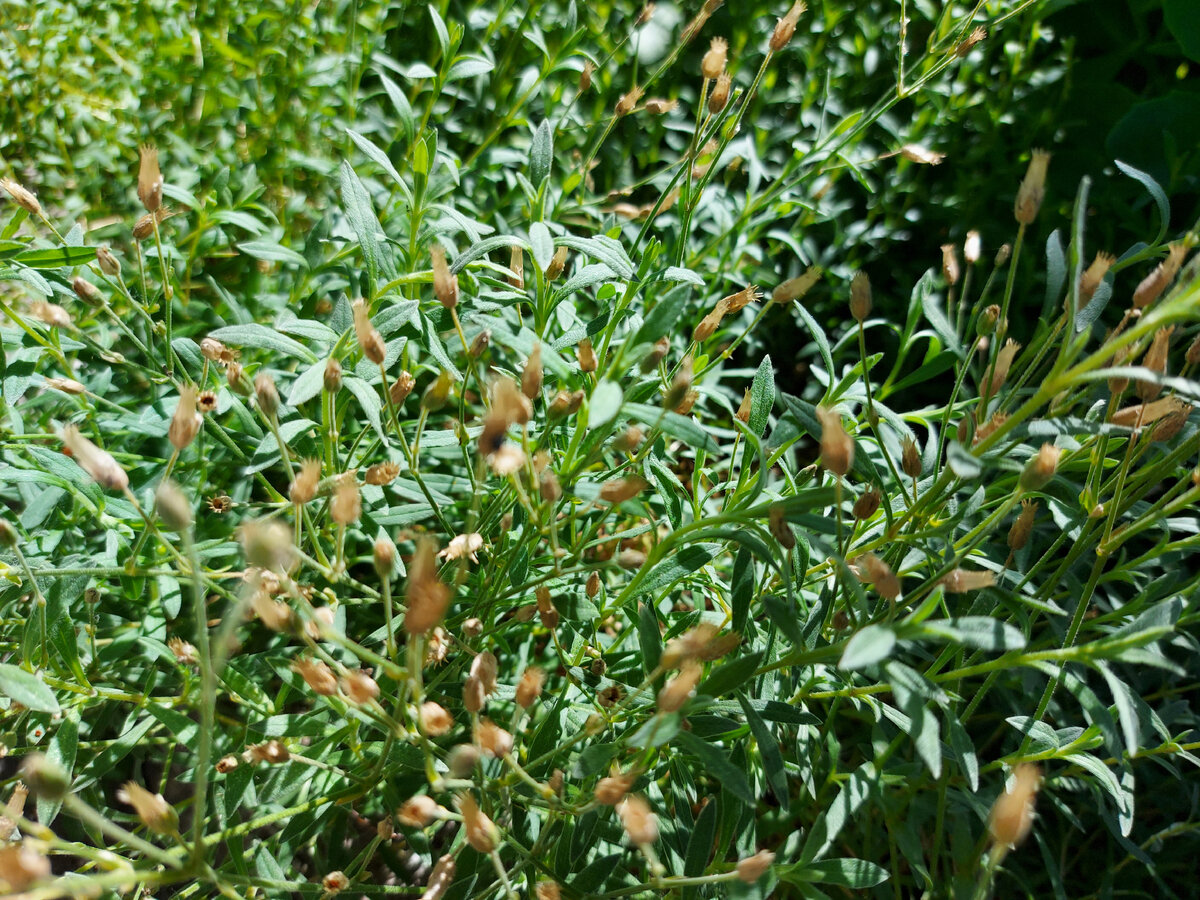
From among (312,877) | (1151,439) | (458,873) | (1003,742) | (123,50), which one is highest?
(123,50)

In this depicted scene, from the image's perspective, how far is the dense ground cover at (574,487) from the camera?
0.53 m

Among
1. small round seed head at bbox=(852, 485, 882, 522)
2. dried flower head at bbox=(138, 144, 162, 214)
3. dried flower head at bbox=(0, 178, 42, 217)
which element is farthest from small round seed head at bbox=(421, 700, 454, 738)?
dried flower head at bbox=(0, 178, 42, 217)

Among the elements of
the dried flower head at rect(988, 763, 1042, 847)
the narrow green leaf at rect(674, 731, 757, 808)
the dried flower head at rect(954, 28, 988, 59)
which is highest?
the dried flower head at rect(954, 28, 988, 59)

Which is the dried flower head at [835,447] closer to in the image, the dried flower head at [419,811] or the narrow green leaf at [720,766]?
the narrow green leaf at [720,766]

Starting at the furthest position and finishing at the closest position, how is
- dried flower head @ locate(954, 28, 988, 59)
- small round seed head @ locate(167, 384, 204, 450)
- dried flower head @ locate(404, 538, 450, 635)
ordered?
dried flower head @ locate(954, 28, 988, 59)
small round seed head @ locate(167, 384, 204, 450)
dried flower head @ locate(404, 538, 450, 635)

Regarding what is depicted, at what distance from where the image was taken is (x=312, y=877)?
0.93m

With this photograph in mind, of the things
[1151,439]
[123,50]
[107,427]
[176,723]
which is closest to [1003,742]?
[1151,439]

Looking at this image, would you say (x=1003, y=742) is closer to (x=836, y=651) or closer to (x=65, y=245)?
(x=836, y=651)

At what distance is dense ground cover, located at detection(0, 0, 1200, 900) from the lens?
0.53 metres

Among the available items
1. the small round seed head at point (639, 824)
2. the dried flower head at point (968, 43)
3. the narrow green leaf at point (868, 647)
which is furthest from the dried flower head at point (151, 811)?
the dried flower head at point (968, 43)

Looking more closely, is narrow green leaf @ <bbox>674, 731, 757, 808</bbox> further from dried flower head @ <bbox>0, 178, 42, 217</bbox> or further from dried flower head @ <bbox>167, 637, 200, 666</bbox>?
dried flower head @ <bbox>0, 178, 42, 217</bbox>

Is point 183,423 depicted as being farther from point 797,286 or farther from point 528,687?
point 797,286

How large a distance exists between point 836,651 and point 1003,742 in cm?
70

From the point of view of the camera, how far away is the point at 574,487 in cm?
60
